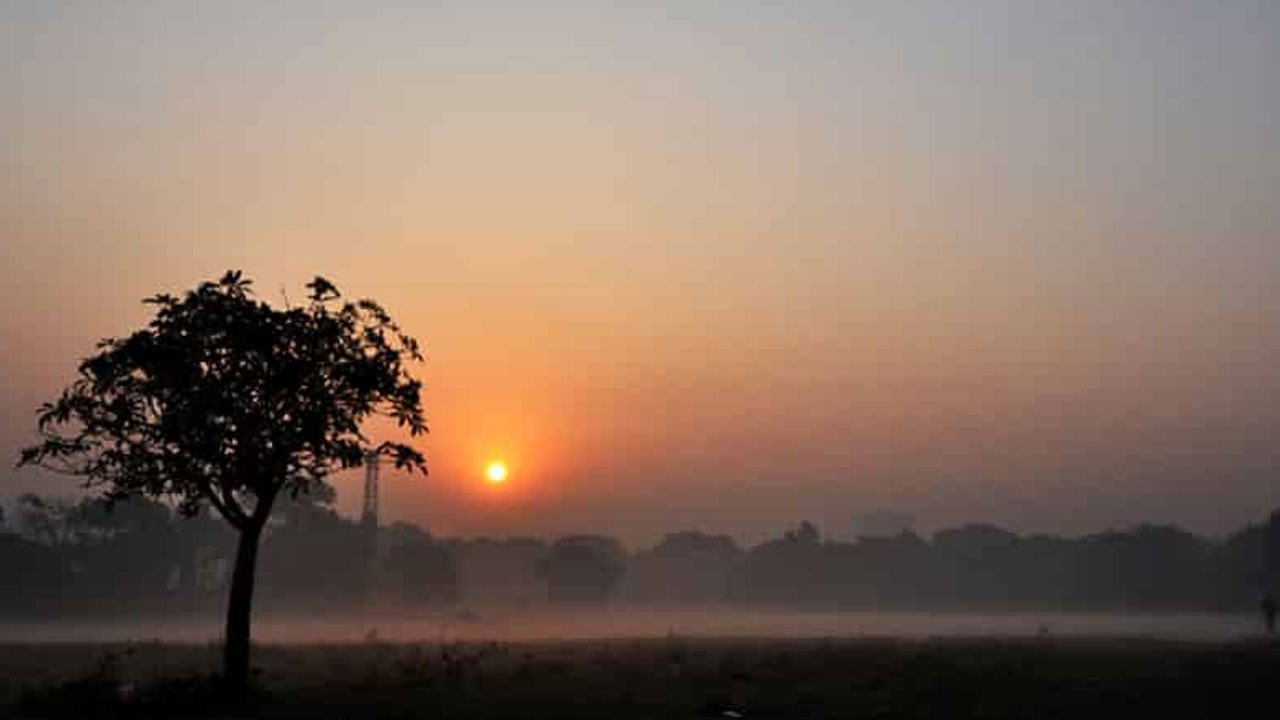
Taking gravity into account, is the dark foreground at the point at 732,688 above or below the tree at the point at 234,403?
below

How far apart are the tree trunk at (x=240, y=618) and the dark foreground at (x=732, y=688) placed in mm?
595

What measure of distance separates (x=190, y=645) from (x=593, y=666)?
33709 mm

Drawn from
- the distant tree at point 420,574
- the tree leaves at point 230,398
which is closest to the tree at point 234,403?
the tree leaves at point 230,398

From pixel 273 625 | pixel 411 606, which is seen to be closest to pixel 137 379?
pixel 273 625

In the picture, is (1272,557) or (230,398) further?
(1272,557)

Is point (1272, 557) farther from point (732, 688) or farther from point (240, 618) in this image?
point (240, 618)

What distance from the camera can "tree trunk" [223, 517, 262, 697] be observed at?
32.3 meters

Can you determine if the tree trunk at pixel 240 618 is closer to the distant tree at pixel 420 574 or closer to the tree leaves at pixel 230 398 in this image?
the tree leaves at pixel 230 398

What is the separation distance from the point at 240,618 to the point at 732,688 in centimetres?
1488

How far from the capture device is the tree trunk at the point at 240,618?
32.3 metres

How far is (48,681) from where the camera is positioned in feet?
123

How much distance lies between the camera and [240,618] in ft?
110

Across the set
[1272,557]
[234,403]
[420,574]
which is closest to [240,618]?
[234,403]

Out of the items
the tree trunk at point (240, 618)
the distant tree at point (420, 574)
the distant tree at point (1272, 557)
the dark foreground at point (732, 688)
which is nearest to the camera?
the dark foreground at point (732, 688)
